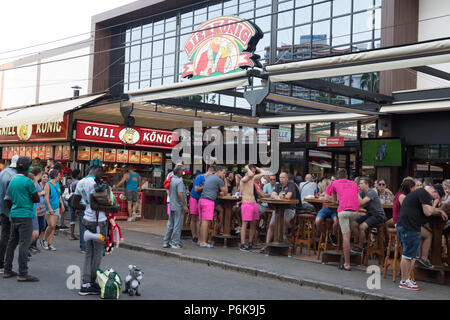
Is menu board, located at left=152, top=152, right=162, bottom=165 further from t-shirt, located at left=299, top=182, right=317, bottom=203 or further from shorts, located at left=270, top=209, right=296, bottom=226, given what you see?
shorts, located at left=270, top=209, right=296, bottom=226

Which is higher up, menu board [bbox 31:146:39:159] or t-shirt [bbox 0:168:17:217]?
menu board [bbox 31:146:39:159]

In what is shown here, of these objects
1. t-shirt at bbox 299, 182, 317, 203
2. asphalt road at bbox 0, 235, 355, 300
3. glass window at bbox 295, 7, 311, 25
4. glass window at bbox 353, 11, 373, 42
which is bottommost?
asphalt road at bbox 0, 235, 355, 300

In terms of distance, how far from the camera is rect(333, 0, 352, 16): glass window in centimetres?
1723

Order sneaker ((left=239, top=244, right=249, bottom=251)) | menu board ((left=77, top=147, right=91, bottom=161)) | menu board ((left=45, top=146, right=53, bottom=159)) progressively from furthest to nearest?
menu board ((left=45, top=146, right=53, bottom=159)), menu board ((left=77, top=147, right=91, bottom=161)), sneaker ((left=239, top=244, right=249, bottom=251))

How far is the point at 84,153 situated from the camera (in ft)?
58.9

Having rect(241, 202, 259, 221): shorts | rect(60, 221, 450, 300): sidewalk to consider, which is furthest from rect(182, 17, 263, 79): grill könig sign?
rect(60, 221, 450, 300): sidewalk

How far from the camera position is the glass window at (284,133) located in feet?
63.0

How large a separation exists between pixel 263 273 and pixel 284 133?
11214mm

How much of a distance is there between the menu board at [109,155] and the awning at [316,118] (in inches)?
231

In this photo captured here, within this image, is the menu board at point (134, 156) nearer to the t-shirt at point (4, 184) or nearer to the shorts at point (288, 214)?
the shorts at point (288, 214)

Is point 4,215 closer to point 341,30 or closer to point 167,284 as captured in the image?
point 167,284

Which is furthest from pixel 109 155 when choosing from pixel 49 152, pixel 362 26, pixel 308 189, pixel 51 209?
pixel 362 26

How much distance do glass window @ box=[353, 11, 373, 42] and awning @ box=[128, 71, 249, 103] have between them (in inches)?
301
